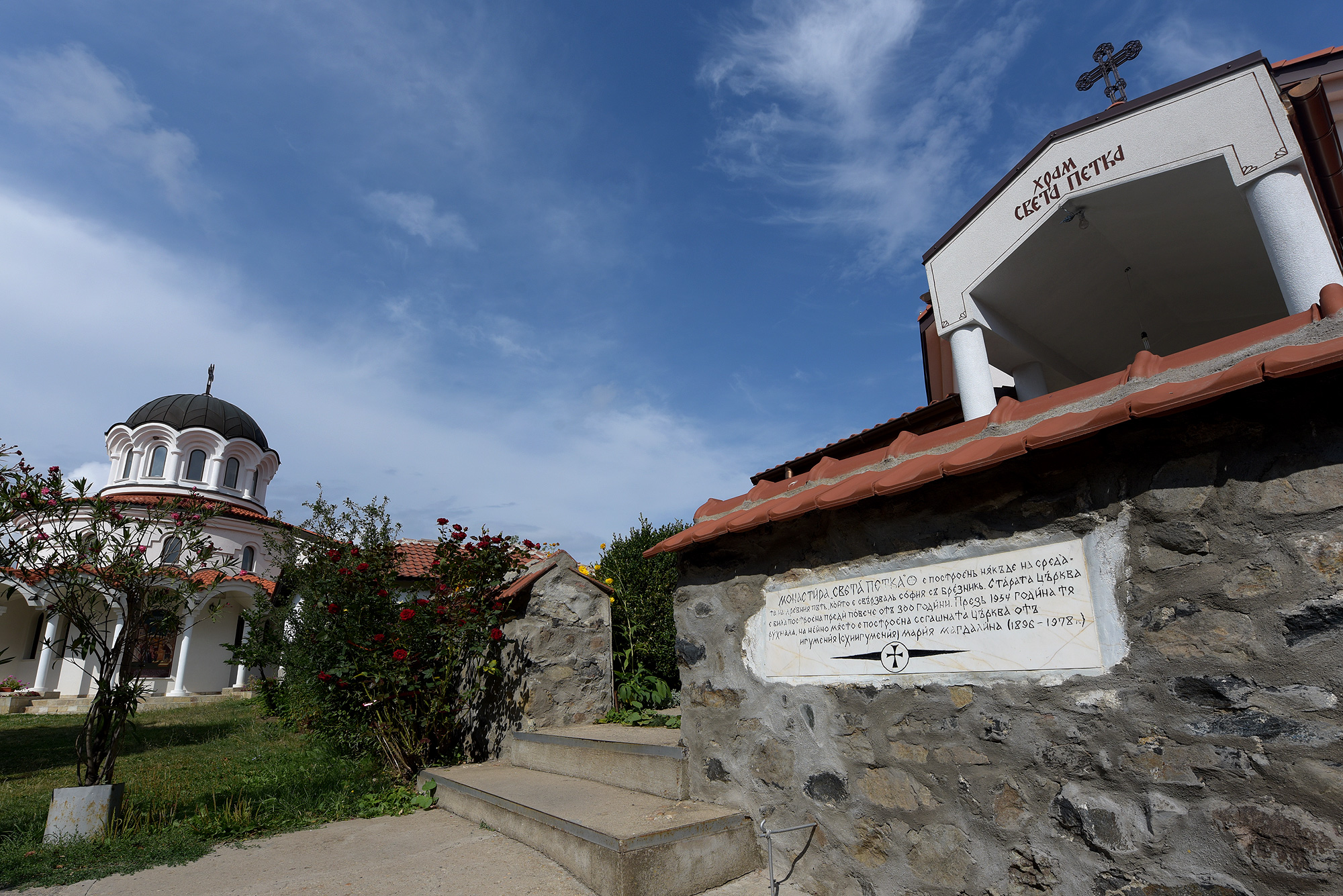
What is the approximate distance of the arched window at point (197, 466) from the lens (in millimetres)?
24719

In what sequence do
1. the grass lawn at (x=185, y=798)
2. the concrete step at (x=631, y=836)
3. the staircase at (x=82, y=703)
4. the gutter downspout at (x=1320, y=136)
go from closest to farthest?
the concrete step at (x=631, y=836) → the grass lawn at (x=185, y=798) → the gutter downspout at (x=1320, y=136) → the staircase at (x=82, y=703)

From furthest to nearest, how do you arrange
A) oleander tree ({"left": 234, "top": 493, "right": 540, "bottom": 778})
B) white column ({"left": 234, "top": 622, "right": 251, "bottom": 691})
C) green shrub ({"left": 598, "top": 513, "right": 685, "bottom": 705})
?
white column ({"left": 234, "top": 622, "right": 251, "bottom": 691}) → green shrub ({"left": 598, "top": 513, "right": 685, "bottom": 705}) → oleander tree ({"left": 234, "top": 493, "right": 540, "bottom": 778})

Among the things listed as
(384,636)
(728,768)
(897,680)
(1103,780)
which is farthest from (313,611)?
(1103,780)

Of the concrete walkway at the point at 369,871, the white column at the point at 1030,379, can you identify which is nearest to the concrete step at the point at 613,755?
the concrete walkway at the point at 369,871

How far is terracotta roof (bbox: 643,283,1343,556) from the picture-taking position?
7.12 feet

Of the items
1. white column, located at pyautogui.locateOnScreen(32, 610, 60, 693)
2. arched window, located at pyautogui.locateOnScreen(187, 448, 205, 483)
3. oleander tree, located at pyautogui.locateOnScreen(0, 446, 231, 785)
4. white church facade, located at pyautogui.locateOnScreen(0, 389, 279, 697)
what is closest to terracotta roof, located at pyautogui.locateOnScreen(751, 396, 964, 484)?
oleander tree, located at pyautogui.locateOnScreen(0, 446, 231, 785)

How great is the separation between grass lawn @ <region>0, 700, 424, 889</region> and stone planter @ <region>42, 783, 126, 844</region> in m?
0.10

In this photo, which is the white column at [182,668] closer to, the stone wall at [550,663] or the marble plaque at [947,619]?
the stone wall at [550,663]

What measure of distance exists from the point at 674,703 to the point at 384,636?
9.53 feet

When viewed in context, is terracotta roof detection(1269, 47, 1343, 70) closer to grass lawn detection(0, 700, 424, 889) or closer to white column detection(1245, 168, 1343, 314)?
white column detection(1245, 168, 1343, 314)

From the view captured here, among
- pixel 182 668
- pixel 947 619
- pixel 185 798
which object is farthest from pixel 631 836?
pixel 182 668

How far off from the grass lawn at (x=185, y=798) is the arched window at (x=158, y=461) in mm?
17874

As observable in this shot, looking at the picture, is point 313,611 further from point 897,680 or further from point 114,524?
point 897,680

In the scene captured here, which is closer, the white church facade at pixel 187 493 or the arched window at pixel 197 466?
the white church facade at pixel 187 493
